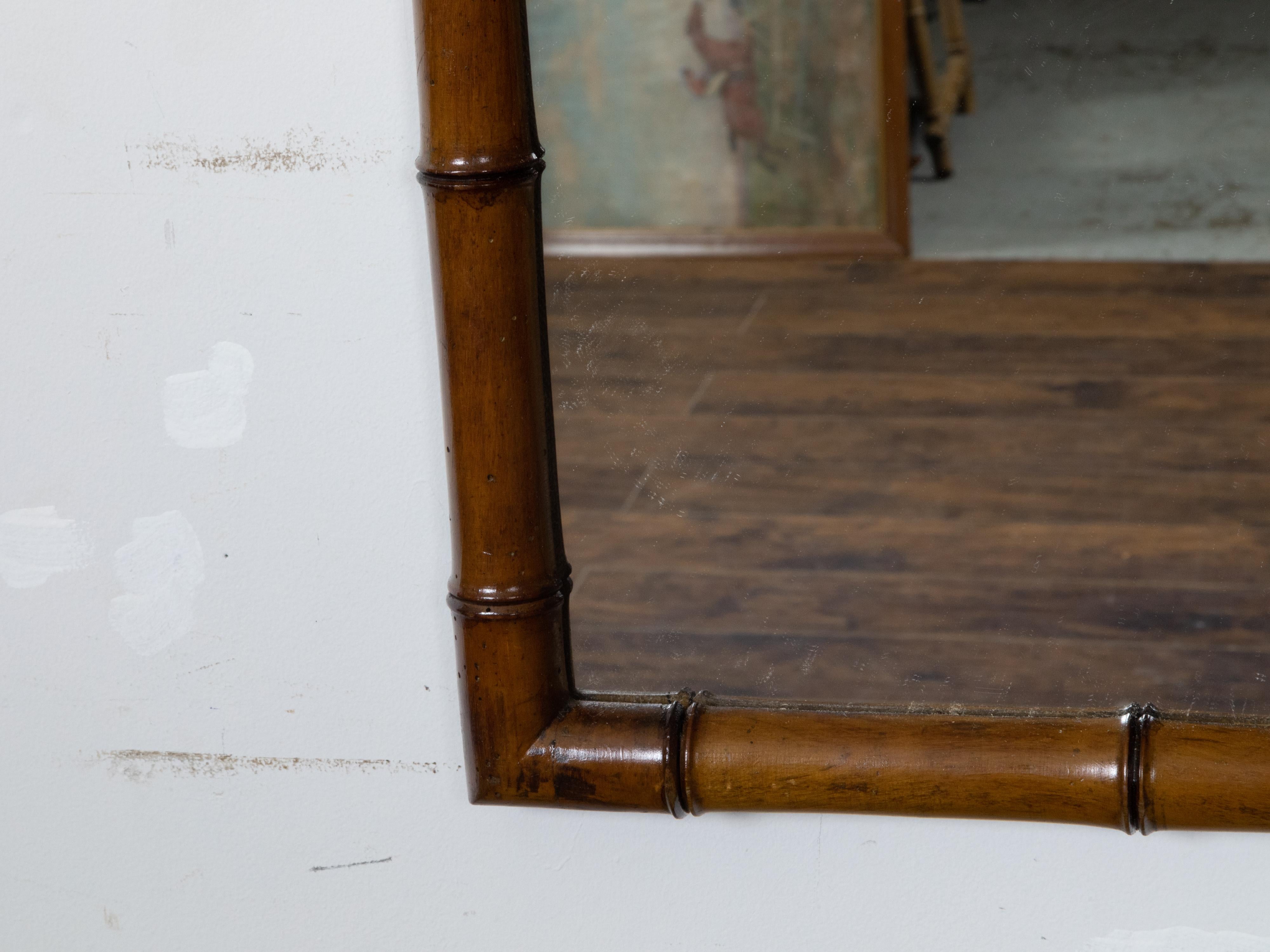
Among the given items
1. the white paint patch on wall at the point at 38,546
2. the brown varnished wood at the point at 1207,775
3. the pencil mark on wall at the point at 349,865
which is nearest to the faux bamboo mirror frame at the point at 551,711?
the brown varnished wood at the point at 1207,775

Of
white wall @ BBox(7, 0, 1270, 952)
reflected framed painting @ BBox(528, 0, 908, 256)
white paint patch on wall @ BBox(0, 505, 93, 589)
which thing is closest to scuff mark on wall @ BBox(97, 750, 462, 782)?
white wall @ BBox(7, 0, 1270, 952)

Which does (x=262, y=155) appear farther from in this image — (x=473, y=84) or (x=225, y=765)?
(x=225, y=765)

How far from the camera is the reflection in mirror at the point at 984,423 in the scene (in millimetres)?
830

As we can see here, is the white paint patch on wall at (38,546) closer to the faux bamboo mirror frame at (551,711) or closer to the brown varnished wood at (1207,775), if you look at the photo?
the faux bamboo mirror frame at (551,711)

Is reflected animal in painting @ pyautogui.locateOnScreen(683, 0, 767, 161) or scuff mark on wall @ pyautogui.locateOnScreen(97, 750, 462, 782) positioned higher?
reflected animal in painting @ pyautogui.locateOnScreen(683, 0, 767, 161)

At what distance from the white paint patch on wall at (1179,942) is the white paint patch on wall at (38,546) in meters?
0.68

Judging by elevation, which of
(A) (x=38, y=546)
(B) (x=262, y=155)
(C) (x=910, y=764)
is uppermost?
(B) (x=262, y=155)

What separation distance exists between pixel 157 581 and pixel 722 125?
458 mm

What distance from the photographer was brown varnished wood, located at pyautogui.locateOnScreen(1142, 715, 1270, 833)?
2.77 ft

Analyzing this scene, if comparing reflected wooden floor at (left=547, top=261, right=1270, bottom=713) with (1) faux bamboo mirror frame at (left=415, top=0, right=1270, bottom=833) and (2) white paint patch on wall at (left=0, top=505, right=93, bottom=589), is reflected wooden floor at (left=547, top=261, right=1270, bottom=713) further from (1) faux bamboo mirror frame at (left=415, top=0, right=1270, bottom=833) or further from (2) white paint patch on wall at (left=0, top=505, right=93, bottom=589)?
(2) white paint patch on wall at (left=0, top=505, right=93, bottom=589)

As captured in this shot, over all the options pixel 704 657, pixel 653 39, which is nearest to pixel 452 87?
pixel 653 39

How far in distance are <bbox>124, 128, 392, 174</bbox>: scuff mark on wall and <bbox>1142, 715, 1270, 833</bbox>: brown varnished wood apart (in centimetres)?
55

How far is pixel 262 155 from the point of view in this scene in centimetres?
90

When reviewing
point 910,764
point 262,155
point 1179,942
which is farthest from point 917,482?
point 262,155
